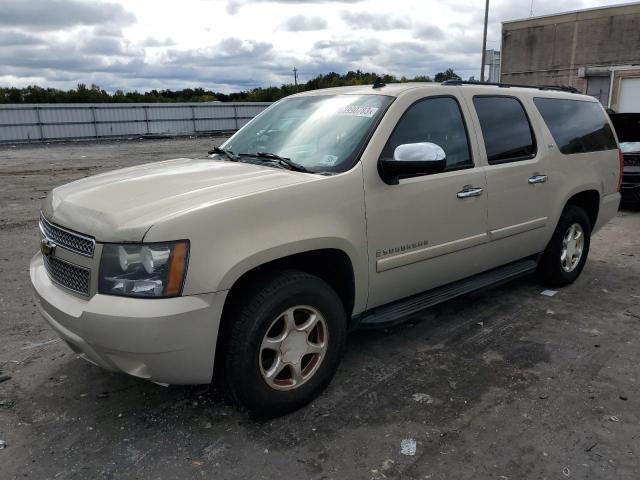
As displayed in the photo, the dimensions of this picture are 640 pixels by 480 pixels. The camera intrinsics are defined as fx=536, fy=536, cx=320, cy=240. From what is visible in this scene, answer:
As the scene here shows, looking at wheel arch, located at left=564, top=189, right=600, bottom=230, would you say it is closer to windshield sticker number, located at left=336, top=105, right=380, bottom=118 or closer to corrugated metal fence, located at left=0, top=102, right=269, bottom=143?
windshield sticker number, located at left=336, top=105, right=380, bottom=118

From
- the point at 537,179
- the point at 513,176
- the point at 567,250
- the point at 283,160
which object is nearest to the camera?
the point at 283,160

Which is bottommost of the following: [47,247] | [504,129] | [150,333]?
[150,333]

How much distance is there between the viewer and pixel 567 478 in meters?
2.51

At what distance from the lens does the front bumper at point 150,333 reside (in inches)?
96.6

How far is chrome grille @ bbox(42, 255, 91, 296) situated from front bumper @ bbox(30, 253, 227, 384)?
0.06m

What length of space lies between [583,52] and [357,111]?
1324 inches

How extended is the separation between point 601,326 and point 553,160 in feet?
4.71

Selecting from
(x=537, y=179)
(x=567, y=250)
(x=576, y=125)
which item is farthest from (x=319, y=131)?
(x=567, y=250)

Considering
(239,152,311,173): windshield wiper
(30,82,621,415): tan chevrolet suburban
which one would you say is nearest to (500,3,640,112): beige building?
(30,82,621,415): tan chevrolet suburban

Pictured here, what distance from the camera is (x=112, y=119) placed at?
31188 millimetres

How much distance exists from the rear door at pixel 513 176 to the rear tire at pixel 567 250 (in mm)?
327

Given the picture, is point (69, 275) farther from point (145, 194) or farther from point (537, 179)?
point (537, 179)

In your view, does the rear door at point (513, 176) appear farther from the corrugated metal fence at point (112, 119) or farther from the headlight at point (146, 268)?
the corrugated metal fence at point (112, 119)

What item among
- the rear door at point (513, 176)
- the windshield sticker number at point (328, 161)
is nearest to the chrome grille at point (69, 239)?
the windshield sticker number at point (328, 161)
